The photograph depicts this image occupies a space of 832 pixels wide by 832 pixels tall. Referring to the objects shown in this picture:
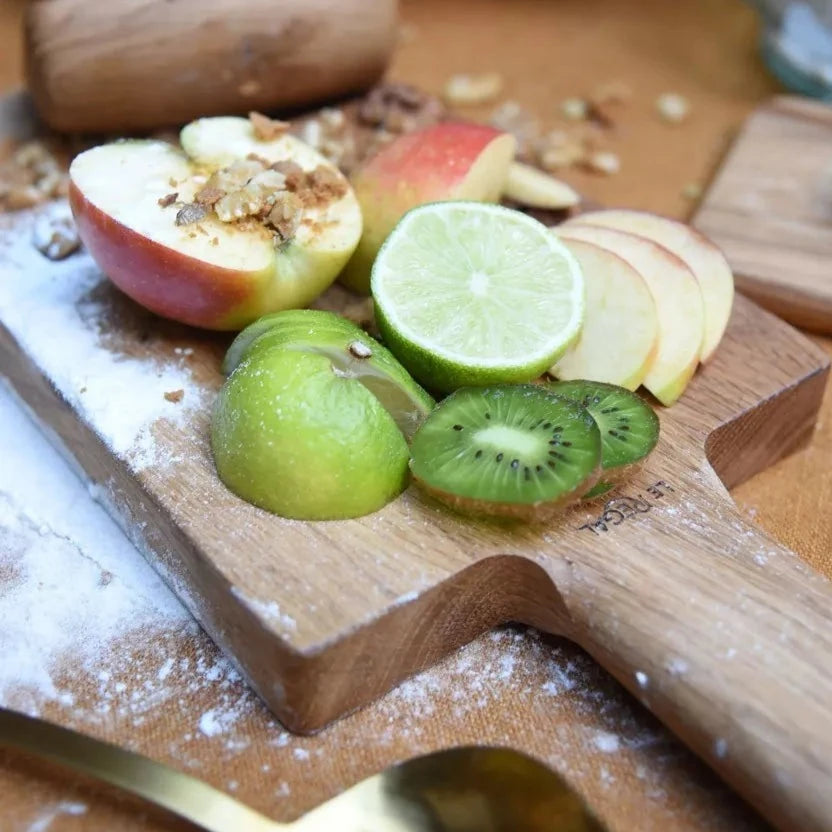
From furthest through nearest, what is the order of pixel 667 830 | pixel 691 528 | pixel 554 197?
pixel 554 197
pixel 691 528
pixel 667 830

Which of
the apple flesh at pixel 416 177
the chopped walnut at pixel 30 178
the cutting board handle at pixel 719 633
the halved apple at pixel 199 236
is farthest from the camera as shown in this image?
the chopped walnut at pixel 30 178

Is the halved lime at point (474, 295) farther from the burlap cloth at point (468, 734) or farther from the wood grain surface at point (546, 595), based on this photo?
the burlap cloth at point (468, 734)

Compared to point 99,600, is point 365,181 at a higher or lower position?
higher

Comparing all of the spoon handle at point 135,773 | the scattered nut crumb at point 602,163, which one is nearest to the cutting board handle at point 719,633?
the spoon handle at point 135,773

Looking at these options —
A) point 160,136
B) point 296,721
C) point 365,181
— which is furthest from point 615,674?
point 160,136

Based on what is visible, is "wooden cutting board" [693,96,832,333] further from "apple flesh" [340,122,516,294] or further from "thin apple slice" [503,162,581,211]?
"apple flesh" [340,122,516,294]

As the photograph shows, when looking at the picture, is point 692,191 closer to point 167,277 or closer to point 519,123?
point 519,123

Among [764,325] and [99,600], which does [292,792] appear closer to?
[99,600]
